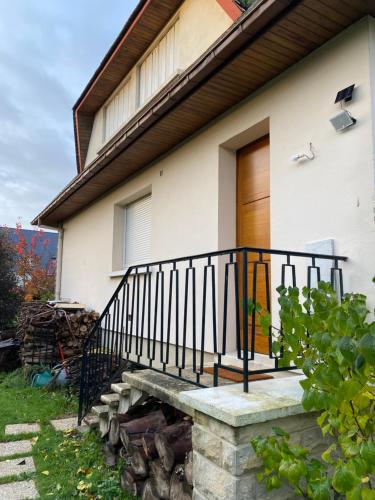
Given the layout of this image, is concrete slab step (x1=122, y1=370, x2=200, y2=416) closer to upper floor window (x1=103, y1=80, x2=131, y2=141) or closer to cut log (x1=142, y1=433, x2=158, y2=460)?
cut log (x1=142, y1=433, x2=158, y2=460)

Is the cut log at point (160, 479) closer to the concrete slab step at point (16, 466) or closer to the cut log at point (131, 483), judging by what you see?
the cut log at point (131, 483)

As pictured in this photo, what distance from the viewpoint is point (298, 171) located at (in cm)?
326

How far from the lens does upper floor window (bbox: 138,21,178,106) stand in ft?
20.0

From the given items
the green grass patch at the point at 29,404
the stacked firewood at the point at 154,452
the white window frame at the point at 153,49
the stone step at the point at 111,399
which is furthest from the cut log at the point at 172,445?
the white window frame at the point at 153,49

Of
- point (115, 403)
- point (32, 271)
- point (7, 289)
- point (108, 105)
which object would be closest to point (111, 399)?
point (115, 403)

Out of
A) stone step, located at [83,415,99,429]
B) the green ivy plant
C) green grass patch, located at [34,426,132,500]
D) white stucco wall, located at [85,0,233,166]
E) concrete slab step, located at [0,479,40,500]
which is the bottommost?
concrete slab step, located at [0,479,40,500]

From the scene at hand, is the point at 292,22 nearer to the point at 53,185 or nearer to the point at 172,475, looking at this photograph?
the point at 172,475

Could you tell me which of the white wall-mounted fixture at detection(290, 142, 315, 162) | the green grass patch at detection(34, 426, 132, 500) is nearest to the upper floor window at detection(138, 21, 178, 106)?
the white wall-mounted fixture at detection(290, 142, 315, 162)

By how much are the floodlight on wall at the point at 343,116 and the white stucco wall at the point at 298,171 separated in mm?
43

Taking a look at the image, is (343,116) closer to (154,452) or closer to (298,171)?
(298,171)

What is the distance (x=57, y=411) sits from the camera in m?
4.99

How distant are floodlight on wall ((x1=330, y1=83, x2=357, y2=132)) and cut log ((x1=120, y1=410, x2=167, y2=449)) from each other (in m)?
2.73

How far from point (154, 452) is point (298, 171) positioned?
251cm

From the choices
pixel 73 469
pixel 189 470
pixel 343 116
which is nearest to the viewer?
pixel 189 470
